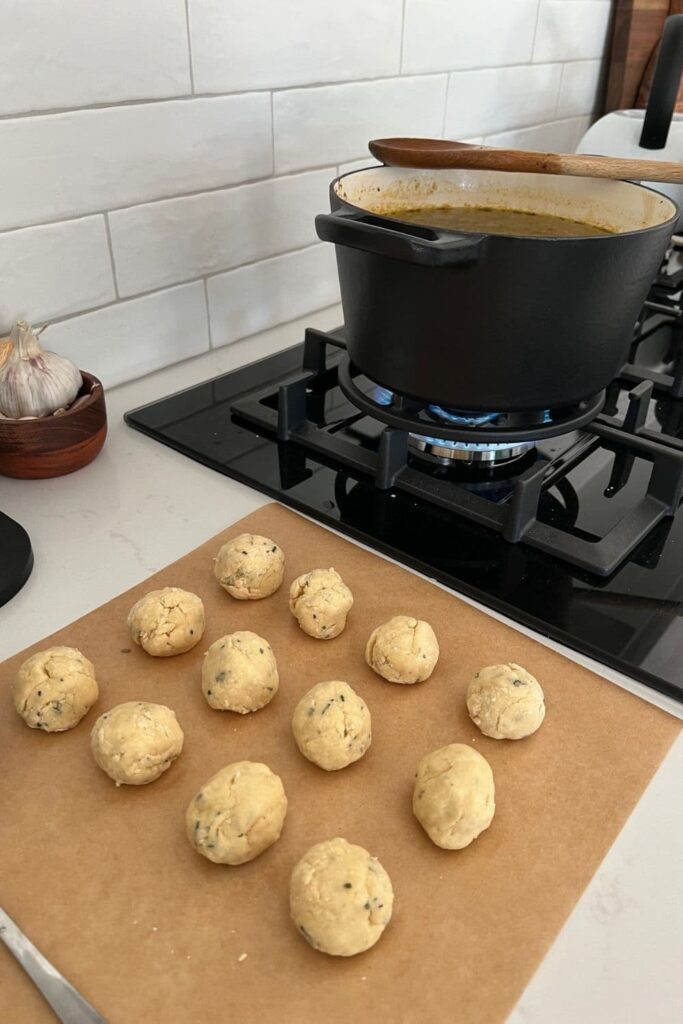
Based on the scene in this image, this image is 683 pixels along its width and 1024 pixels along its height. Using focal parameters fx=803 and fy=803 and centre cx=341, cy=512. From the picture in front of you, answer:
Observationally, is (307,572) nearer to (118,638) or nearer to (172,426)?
(118,638)

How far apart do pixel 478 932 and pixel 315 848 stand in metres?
0.10

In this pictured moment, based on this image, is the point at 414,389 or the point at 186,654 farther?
the point at 414,389

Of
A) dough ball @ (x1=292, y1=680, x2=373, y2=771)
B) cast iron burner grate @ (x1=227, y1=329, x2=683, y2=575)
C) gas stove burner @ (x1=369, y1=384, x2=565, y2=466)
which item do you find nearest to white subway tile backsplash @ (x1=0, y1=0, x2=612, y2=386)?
cast iron burner grate @ (x1=227, y1=329, x2=683, y2=575)

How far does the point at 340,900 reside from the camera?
402mm

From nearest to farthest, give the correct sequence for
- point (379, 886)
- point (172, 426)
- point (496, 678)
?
point (379, 886) → point (496, 678) → point (172, 426)

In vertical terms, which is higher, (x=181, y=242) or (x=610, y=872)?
(x=181, y=242)

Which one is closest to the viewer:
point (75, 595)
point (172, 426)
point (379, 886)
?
point (379, 886)

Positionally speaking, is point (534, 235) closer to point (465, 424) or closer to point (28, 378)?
point (465, 424)

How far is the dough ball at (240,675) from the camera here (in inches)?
20.6

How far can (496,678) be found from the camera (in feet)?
1.71

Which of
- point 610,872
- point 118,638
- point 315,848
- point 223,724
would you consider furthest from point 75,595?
point 610,872

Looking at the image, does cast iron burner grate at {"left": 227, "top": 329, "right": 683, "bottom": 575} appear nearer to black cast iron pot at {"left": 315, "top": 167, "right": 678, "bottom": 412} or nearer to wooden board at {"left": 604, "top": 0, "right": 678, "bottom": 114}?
black cast iron pot at {"left": 315, "top": 167, "right": 678, "bottom": 412}

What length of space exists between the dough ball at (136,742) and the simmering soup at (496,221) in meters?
0.52

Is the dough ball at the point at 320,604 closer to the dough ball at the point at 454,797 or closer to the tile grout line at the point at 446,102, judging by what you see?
the dough ball at the point at 454,797
